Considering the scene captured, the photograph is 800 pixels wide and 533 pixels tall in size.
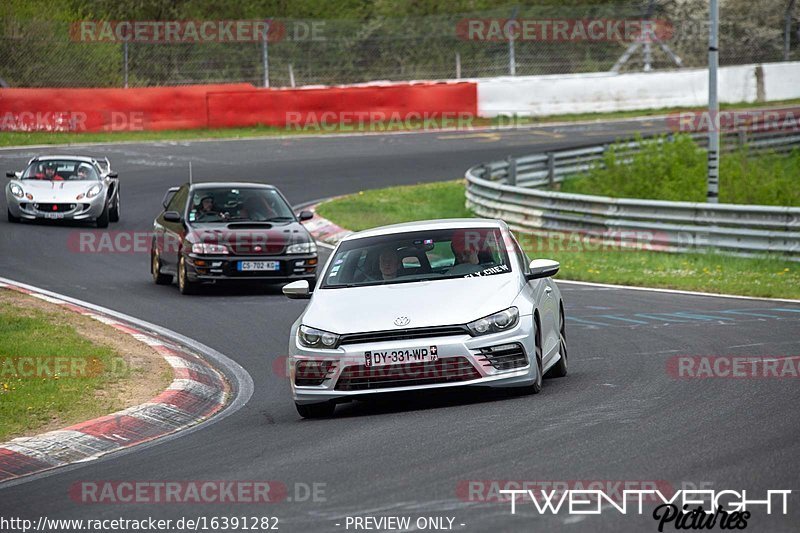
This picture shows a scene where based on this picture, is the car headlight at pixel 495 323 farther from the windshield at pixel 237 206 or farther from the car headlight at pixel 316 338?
the windshield at pixel 237 206

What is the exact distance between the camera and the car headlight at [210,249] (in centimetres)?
1800

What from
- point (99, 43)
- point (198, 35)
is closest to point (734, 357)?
point (99, 43)

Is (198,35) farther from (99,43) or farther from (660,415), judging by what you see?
(660,415)

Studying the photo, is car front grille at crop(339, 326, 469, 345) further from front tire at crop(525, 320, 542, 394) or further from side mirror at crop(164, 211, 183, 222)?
side mirror at crop(164, 211, 183, 222)

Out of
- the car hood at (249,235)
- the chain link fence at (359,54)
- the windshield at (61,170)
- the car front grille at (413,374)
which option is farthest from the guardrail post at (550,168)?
the car front grille at (413,374)

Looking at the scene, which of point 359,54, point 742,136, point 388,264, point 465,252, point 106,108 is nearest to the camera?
point 388,264

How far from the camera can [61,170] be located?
25.9 meters

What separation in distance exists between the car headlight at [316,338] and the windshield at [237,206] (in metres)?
8.95

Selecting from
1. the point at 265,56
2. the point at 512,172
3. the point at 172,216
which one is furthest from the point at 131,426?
the point at 265,56

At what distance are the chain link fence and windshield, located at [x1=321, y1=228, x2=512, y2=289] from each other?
96.3ft

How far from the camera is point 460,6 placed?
195 feet

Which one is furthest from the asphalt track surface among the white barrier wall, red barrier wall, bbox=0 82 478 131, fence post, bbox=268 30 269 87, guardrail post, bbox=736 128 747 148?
the white barrier wall

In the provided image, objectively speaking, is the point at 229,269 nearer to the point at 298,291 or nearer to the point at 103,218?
the point at 298,291

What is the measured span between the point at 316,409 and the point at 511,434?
2.19 m
